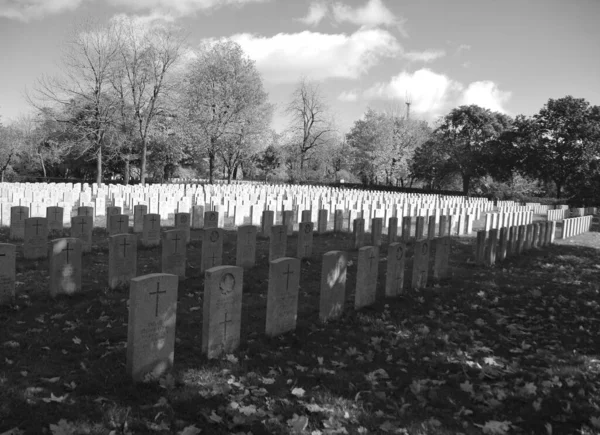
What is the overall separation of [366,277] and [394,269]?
80cm

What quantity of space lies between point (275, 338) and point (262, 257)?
4680 millimetres

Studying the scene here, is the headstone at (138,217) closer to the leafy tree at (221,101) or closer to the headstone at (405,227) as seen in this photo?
the headstone at (405,227)

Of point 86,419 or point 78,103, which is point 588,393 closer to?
point 86,419

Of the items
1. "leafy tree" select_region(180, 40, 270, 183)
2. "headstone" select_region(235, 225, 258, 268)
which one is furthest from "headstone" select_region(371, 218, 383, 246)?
"leafy tree" select_region(180, 40, 270, 183)

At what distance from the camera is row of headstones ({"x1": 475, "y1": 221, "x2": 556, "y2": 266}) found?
33.4 ft

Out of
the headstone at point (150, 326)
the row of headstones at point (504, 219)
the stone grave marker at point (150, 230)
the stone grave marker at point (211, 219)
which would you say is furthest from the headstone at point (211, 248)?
the row of headstones at point (504, 219)

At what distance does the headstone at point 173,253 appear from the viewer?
746 centimetres

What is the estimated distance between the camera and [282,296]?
5.34 metres

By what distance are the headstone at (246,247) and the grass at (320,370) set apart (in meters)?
1.46

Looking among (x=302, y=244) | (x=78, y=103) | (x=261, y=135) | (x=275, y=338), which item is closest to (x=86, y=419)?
(x=275, y=338)

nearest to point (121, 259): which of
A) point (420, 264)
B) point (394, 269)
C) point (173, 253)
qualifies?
point (173, 253)

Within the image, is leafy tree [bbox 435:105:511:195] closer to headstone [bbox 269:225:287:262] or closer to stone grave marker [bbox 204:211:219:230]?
stone grave marker [bbox 204:211:219:230]

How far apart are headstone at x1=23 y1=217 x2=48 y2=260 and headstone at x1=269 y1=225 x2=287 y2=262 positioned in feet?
13.9

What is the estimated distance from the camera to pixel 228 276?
4.73m
